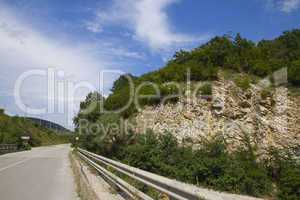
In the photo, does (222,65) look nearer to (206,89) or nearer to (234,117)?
(206,89)

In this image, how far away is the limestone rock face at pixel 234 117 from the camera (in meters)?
23.2

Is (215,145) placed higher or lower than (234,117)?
lower

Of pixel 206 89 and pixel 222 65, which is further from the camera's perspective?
pixel 222 65

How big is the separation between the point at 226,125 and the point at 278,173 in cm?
554

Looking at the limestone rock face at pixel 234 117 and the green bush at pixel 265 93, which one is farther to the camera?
the green bush at pixel 265 93

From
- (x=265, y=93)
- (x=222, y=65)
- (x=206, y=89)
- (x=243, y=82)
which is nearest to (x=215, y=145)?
(x=206, y=89)

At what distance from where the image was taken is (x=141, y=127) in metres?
26.3

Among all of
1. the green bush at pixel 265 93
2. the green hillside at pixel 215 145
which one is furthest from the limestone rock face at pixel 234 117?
the green hillside at pixel 215 145

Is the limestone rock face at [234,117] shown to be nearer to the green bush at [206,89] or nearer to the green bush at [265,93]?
the green bush at [265,93]

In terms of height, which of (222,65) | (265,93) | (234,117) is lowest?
(234,117)

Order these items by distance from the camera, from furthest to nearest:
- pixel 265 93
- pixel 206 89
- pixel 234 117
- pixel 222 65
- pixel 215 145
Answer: pixel 222 65, pixel 206 89, pixel 265 93, pixel 234 117, pixel 215 145

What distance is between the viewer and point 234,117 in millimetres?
24922

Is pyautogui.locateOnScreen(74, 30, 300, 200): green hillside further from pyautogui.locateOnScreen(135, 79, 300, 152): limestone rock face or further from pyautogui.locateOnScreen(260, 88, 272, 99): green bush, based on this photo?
pyautogui.locateOnScreen(260, 88, 272, 99): green bush

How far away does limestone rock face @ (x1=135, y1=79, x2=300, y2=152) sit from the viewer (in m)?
23.2
